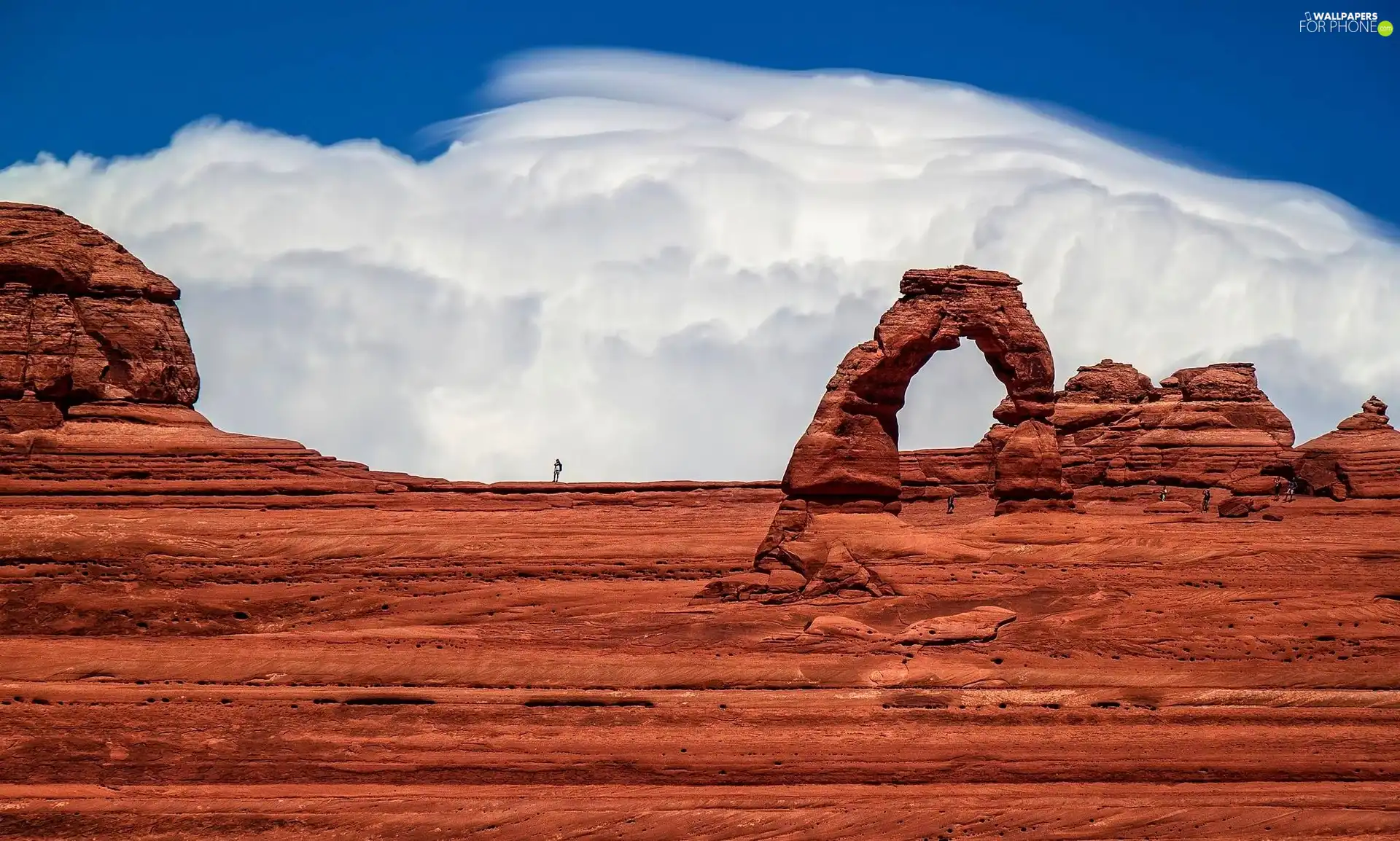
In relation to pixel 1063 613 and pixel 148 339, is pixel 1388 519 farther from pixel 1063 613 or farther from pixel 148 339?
pixel 148 339

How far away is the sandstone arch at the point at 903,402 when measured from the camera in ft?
99.9

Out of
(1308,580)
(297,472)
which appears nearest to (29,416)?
(297,472)

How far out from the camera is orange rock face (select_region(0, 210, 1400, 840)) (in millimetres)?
23844

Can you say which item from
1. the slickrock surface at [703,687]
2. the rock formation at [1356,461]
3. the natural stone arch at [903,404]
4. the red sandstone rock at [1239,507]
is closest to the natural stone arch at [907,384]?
the natural stone arch at [903,404]

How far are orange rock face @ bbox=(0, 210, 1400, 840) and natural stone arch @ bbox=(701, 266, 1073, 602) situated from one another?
0.16m

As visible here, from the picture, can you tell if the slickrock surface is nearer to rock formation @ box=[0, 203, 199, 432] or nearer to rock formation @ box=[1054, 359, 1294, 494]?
rock formation @ box=[0, 203, 199, 432]

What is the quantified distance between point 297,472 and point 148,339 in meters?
6.64

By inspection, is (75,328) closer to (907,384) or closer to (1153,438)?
(907,384)

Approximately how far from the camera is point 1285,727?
25.0 meters

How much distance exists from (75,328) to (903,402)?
2082 centimetres

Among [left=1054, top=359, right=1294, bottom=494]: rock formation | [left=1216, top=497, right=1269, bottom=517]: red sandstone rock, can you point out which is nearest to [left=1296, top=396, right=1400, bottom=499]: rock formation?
[left=1054, top=359, right=1294, bottom=494]: rock formation

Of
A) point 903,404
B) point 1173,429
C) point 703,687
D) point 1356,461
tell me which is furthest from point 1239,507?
point 1173,429

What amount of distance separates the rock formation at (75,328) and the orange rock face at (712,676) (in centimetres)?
856

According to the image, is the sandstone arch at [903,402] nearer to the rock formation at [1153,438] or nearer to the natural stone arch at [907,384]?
→ the natural stone arch at [907,384]
